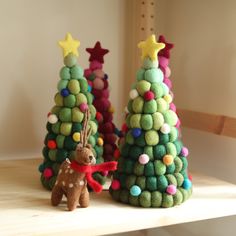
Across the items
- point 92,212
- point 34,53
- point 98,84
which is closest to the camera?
point 92,212

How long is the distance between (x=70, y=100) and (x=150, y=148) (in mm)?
145

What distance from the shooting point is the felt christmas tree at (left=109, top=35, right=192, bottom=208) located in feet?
1.88

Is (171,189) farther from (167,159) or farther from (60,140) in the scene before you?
(60,140)

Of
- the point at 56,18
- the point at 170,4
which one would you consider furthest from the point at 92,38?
the point at 170,4

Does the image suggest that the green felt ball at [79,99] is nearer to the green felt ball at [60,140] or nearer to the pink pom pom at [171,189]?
the green felt ball at [60,140]

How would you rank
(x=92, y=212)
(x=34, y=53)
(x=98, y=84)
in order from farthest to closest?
1. (x=34, y=53)
2. (x=98, y=84)
3. (x=92, y=212)

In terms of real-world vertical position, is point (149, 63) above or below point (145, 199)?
above

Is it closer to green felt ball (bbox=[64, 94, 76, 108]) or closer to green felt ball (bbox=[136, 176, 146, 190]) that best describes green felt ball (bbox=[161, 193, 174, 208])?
green felt ball (bbox=[136, 176, 146, 190])

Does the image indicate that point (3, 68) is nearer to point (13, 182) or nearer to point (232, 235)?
point (13, 182)

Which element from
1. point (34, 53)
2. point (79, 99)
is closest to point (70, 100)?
point (79, 99)

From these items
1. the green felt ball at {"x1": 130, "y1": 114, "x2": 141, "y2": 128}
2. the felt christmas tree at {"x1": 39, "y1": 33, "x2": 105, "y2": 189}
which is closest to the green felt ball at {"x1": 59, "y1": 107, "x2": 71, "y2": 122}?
the felt christmas tree at {"x1": 39, "y1": 33, "x2": 105, "y2": 189}

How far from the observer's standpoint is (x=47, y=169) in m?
0.64

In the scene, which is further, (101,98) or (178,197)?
(101,98)

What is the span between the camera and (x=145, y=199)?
0.57m
